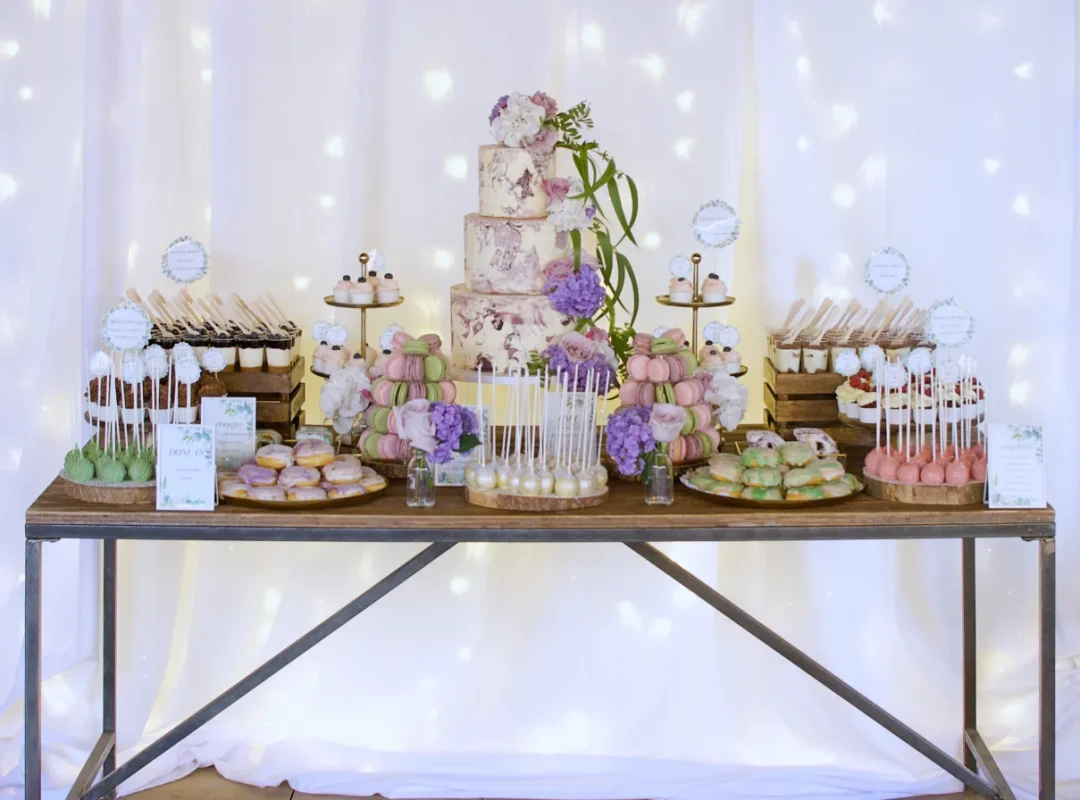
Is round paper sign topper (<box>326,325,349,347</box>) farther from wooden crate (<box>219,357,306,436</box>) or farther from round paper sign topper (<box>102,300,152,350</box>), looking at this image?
round paper sign topper (<box>102,300,152,350</box>)

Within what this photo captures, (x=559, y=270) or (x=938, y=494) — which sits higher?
(x=559, y=270)

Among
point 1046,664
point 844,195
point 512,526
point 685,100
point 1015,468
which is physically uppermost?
point 685,100

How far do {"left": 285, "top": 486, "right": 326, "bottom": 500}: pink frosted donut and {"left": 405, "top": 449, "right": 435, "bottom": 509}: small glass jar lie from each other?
160 mm

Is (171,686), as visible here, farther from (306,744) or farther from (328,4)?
(328,4)

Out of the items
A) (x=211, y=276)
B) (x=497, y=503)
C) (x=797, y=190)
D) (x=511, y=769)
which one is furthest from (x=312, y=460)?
(x=797, y=190)

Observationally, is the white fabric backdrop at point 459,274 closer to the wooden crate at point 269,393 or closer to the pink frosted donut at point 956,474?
the wooden crate at point 269,393

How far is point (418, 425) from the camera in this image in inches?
106

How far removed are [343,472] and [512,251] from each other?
574mm

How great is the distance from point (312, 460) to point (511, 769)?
1.07 metres

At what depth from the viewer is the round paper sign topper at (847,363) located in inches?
122

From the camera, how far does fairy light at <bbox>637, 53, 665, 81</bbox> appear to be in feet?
11.3

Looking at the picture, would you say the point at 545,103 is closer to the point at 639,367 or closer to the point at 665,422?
the point at 639,367

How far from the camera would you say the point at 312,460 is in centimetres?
281

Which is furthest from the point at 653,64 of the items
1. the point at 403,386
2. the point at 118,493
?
the point at 118,493
